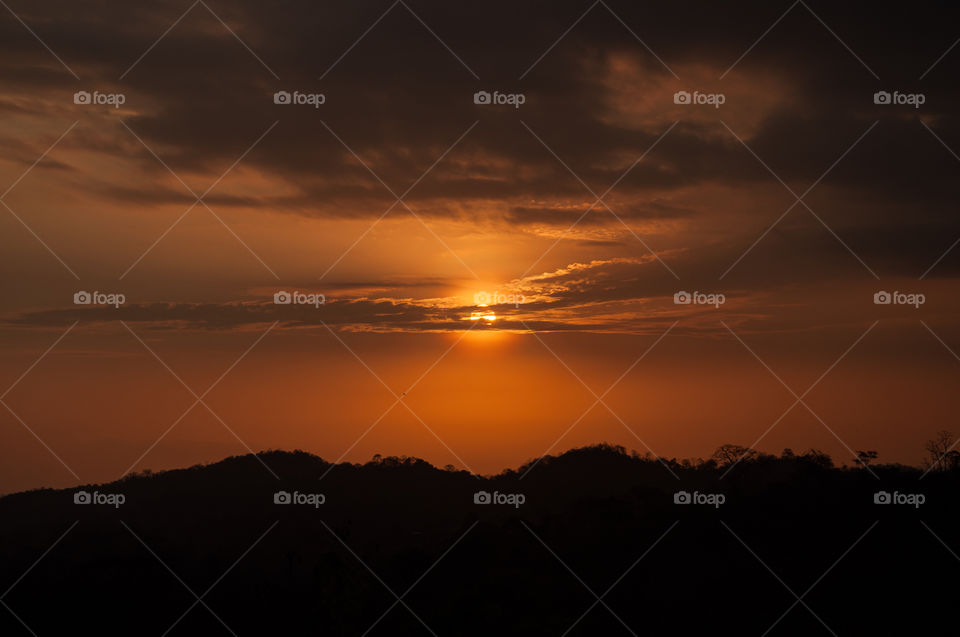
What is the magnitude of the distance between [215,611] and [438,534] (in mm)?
38148

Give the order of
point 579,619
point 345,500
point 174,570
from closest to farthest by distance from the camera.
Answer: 1. point 579,619
2. point 174,570
3. point 345,500

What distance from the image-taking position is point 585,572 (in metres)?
57.0

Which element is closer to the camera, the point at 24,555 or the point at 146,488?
the point at 24,555

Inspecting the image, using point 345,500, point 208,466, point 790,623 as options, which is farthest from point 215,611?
point 208,466

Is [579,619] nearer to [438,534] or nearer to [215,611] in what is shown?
[215,611]

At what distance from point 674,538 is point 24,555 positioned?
2697 inches

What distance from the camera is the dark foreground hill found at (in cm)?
4825

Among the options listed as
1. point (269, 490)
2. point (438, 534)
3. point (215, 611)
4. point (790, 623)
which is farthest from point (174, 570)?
point (269, 490)

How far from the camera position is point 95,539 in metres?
86.1

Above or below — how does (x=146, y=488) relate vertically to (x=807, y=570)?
above

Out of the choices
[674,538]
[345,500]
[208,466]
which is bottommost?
[674,538]

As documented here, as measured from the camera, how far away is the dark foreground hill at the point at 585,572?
158 ft

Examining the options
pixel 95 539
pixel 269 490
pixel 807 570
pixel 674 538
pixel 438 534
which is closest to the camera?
pixel 807 570

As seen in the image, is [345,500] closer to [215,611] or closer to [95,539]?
[95,539]
